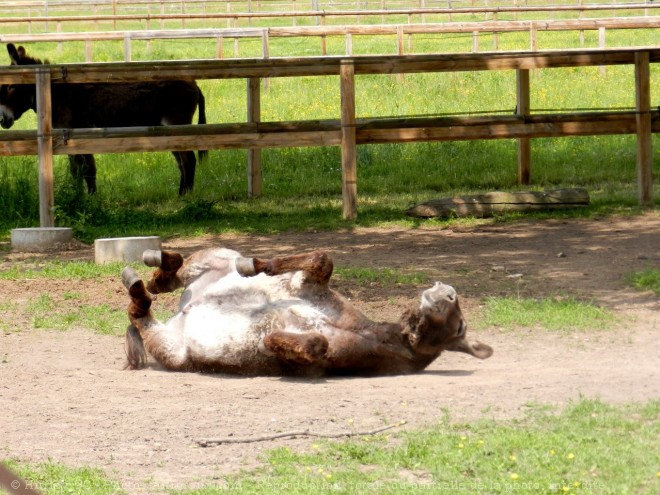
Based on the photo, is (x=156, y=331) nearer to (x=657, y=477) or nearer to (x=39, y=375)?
(x=39, y=375)

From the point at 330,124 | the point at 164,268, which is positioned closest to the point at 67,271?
the point at 164,268

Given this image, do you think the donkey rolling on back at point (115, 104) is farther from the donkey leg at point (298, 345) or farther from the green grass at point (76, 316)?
the donkey leg at point (298, 345)

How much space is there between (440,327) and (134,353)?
6.15ft

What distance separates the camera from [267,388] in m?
5.88

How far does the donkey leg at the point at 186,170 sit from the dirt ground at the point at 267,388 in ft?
19.6

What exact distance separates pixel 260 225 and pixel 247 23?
107ft

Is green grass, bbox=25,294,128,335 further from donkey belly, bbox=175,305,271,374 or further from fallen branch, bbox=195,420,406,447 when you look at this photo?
fallen branch, bbox=195,420,406,447

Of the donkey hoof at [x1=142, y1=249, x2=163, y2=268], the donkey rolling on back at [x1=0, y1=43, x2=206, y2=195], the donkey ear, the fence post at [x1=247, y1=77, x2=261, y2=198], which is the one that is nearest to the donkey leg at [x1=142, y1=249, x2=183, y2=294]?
the donkey hoof at [x1=142, y1=249, x2=163, y2=268]

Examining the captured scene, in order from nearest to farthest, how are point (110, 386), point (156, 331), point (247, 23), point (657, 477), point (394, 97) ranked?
1. point (657, 477)
2. point (110, 386)
3. point (156, 331)
4. point (394, 97)
5. point (247, 23)

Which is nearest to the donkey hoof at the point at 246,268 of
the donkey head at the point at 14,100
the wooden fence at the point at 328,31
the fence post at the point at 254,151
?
the fence post at the point at 254,151

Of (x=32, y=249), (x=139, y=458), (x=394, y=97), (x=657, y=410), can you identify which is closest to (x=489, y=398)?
(x=657, y=410)

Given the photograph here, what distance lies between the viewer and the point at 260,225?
12.3 meters

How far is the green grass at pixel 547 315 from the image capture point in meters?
7.31

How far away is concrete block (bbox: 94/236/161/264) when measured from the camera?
10000 mm
